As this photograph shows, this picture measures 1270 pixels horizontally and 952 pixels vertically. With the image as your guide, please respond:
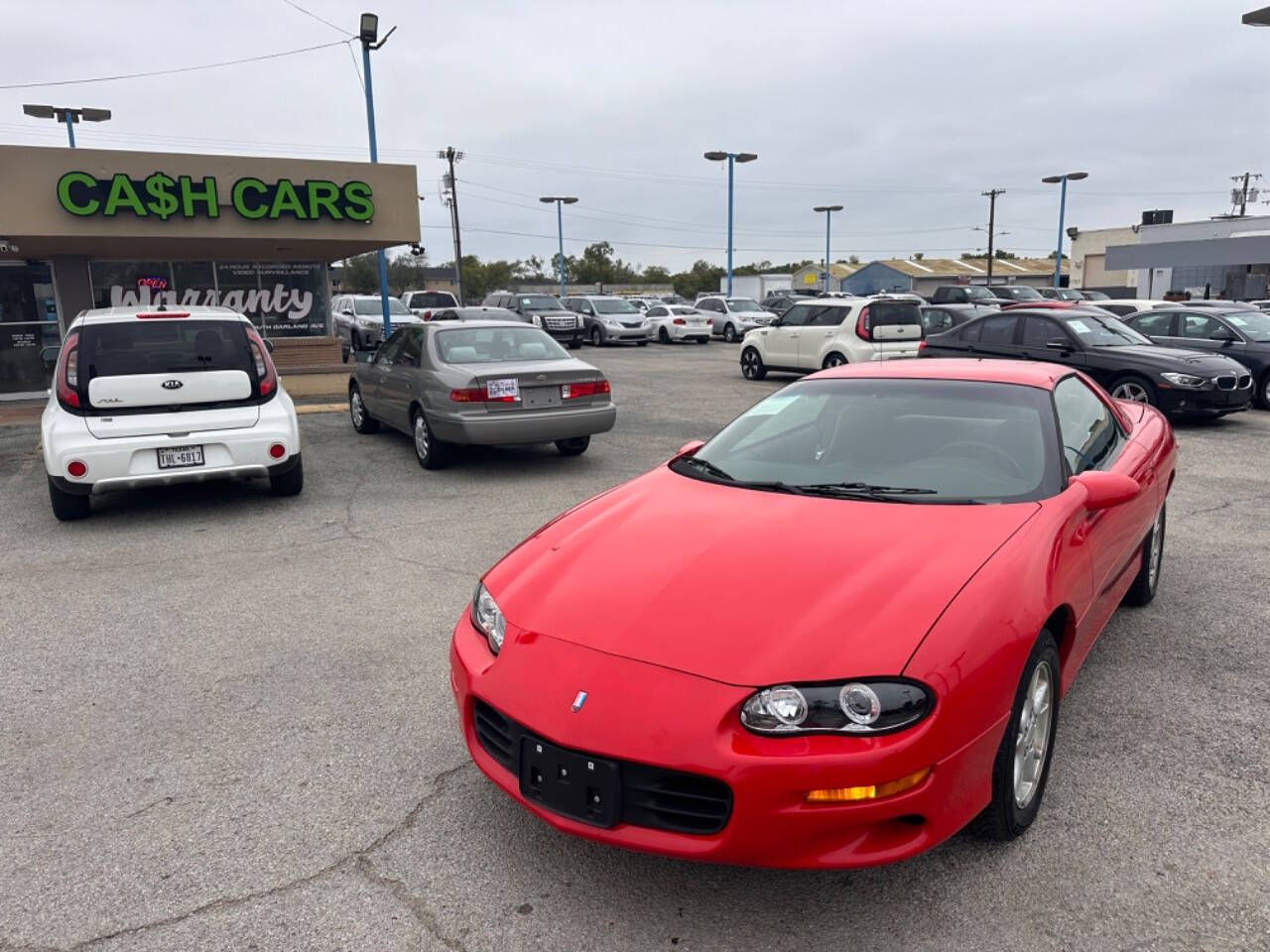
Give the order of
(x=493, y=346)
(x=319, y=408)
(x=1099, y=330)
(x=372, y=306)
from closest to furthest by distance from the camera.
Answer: (x=493, y=346) < (x=1099, y=330) < (x=319, y=408) < (x=372, y=306)

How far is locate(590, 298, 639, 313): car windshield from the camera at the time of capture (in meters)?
29.9

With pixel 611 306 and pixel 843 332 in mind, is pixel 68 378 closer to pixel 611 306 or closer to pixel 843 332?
pixel 843 332

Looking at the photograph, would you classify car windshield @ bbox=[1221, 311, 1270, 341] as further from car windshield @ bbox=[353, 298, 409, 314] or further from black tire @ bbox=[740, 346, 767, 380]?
car windshield @ bbox=[353, 298, 409, 314]

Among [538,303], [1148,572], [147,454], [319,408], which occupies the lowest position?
[319,408]

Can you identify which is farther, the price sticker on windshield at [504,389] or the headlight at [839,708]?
the price sticker on windshield at [504,389]

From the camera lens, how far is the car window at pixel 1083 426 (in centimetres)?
382

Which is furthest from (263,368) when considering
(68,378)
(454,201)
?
(454,201)

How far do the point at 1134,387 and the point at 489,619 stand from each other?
10992 millimetres

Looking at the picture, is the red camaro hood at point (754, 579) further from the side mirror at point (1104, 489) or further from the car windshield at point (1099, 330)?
the car windshield at point (1099, 330)

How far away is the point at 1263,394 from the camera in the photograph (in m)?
13.5

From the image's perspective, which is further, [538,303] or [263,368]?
[538,303]

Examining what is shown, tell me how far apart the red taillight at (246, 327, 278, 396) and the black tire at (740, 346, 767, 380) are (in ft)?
38.8

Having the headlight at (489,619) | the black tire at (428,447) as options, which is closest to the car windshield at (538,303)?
the black tire at (428,447)

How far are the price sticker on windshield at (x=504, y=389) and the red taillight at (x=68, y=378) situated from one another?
10.8 ft
